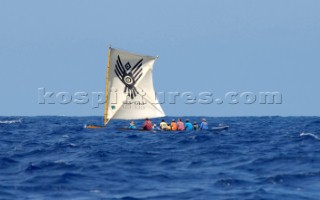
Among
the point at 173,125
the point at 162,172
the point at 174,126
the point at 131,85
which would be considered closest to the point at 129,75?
the point at 131,85

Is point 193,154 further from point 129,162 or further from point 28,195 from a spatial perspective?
point 28,195

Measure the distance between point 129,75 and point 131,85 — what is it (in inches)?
33.8

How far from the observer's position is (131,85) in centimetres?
5169

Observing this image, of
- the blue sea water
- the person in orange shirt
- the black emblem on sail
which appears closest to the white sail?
the black emblem on sail

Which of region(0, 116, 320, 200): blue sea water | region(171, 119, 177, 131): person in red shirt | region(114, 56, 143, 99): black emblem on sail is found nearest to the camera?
region(0, 116, 320, 200): blue sea water

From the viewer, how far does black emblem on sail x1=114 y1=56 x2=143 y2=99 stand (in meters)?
51.5

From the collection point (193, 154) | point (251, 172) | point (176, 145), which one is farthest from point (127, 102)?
point (251, 172)

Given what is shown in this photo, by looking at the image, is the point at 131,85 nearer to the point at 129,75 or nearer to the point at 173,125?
the point at 129,75

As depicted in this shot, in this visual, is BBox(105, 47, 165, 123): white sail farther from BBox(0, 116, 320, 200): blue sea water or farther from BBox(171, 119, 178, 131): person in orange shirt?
BBox(0, 116, 320, 200): blue sea water

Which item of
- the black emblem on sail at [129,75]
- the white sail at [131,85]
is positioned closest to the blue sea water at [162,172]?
the white sail at [131,85]

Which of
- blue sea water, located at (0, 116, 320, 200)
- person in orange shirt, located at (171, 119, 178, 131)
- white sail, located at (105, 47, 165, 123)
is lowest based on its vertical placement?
blue sea water, located at (0, 116, 320, 200)

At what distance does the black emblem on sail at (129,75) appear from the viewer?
5153cm

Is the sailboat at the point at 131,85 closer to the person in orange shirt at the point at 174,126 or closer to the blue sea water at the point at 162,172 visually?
the person in orange shirt at the point at 174,126

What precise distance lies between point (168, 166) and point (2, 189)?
7.73 meters
